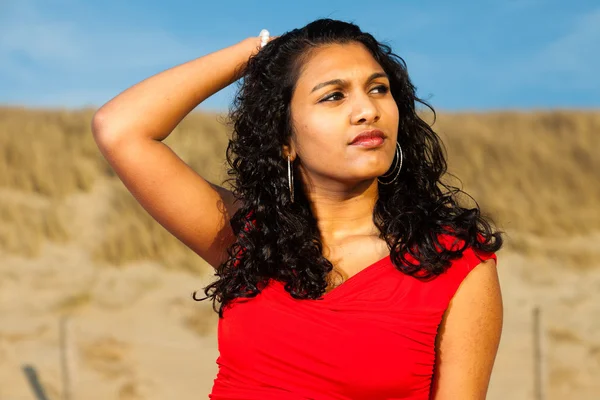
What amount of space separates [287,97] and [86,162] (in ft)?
33.6

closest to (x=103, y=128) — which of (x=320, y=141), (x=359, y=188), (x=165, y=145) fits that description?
(x=165, y=145)

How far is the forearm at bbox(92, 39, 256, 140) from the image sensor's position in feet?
7.93

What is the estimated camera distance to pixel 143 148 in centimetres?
241

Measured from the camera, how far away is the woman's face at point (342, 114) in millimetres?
2182

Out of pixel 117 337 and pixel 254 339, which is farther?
pixel 117 337

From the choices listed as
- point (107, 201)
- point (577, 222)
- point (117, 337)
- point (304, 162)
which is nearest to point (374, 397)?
point (304, 162)

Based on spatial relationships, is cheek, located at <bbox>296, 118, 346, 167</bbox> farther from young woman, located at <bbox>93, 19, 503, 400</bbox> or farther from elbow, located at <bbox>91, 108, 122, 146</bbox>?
elbow, located at <bbox>91, 108, 122, 146</bbox>

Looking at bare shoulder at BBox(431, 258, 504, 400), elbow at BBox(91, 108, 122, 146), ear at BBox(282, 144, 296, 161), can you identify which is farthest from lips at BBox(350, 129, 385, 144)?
elbow at BBox(91, 108, 122, 146)

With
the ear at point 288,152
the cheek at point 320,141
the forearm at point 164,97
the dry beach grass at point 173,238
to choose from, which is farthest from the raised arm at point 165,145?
the dry beach grass at point 173,238

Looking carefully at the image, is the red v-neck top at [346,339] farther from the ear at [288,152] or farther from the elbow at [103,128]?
the elbow at [103,128]

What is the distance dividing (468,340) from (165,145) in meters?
1.05

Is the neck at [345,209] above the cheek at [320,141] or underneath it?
underneath

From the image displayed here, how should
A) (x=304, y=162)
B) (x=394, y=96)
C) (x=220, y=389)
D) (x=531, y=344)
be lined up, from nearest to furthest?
(x=220, y=389) → (x=304, y=162) → (x=394, y=96) → (x=531, y=344)

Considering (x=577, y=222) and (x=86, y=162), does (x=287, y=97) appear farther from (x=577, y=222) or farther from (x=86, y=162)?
(x=577, y=222)
